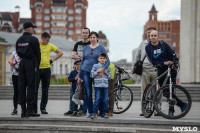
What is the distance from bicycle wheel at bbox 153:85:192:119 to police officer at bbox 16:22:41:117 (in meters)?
2.68

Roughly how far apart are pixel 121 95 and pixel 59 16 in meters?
118

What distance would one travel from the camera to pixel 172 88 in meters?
7.21

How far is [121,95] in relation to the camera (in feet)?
29.5

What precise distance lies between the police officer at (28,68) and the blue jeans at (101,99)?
1410 mm

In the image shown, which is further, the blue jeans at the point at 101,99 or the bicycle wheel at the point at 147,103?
the bicycle wheel at the point at 147,103

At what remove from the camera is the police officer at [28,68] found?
777 cm

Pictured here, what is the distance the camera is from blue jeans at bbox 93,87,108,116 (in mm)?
7465

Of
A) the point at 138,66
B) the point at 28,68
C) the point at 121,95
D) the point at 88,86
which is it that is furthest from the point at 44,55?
the point at 138,66

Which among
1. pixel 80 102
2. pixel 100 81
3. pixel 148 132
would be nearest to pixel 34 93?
pixel 80 102

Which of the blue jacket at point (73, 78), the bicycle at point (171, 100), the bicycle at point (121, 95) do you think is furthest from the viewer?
the bicycle at point (121, 95)

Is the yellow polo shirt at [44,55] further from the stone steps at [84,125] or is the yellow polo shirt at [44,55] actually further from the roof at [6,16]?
the roof at [6,16]

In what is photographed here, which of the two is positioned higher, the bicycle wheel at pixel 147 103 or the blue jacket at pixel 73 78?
the blue jacket at pixel 73 78

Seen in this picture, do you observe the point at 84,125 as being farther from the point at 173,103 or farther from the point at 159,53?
the point at 159,53

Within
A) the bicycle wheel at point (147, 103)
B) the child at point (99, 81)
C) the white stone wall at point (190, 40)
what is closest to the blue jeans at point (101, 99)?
the child at point (99, 81)
